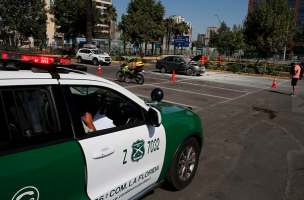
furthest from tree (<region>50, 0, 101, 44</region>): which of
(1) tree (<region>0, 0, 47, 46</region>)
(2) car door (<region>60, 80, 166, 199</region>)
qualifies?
(2) car door (<region>60, 80, 166, 199</region>)

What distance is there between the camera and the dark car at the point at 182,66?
66.1 feet

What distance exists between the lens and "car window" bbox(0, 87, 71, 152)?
188 cm

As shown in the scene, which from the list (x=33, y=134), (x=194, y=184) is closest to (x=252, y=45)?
(x=194, y=184)

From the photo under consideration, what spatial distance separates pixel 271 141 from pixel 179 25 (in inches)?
2472

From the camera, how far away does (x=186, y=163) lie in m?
3.68

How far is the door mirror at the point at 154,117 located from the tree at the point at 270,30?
24.5 meters

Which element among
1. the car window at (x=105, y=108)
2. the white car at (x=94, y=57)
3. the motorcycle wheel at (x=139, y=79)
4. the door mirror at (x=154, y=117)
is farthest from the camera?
the white car at (x=94, y=57)

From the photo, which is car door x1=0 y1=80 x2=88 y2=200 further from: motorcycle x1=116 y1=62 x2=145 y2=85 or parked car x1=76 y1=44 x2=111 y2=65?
parked car x1=76 y1=44 x2=111 y2=65

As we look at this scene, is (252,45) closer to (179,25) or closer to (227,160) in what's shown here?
(227,160)

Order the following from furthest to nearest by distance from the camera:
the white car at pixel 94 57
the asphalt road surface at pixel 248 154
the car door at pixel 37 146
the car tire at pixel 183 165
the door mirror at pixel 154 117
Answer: the white car at pixel 94 57 → the asphalt road surface at pixel 248 154 → the car tire at pixel 183 165 → the door mirror at pixel 154 117 → the car door at pixel 37 146

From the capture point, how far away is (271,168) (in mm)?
4543

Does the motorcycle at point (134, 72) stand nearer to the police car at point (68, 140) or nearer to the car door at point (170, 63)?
the car door at point (170, 63)

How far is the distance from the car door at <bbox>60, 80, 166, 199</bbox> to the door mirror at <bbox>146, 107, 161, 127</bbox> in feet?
0.38

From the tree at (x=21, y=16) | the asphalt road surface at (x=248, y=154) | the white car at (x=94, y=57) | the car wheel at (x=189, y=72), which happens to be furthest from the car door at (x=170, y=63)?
the tree at (x=21, y=16)
